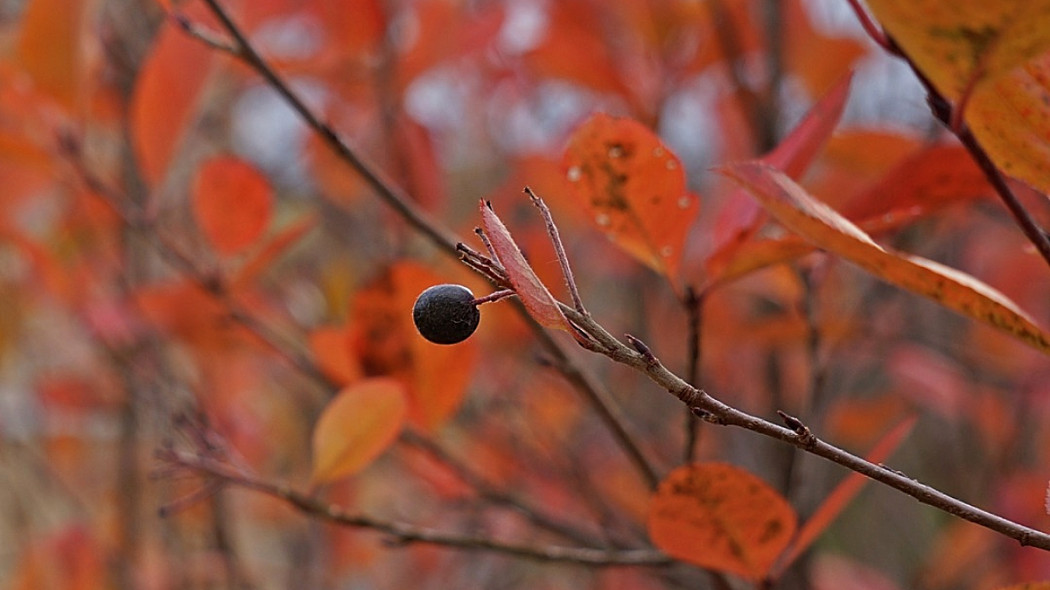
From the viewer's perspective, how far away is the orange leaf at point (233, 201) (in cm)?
71

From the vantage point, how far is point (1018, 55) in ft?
1.00

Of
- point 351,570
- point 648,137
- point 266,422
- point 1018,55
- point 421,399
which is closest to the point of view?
point 1018,55

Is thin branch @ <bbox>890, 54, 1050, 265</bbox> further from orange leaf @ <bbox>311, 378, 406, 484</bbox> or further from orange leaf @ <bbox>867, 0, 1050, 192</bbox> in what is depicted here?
orange leaf @ <bbox>311, 378, 406, 484</bbox>

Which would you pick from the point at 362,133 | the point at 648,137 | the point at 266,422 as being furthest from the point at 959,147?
the point at 266,422

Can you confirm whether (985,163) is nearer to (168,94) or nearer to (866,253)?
(866,253)

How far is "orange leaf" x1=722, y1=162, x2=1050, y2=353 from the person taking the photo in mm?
378

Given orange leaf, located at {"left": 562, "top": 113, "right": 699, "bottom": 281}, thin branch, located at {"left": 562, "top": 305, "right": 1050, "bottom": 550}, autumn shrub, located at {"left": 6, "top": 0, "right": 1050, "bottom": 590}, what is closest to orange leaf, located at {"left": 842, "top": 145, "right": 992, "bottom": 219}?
autumn shrub, located at {"left": 6, "top": 0, "right": 1050, "bottom": 590}

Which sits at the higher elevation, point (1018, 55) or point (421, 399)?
point (421, 399)

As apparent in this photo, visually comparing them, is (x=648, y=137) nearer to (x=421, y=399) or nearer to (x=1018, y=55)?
(x=1018, y=55)

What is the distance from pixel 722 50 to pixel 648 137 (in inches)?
23.2

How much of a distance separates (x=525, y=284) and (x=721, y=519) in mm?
235

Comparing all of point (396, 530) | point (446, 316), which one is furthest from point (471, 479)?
point (446, 316)

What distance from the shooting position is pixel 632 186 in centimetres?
48

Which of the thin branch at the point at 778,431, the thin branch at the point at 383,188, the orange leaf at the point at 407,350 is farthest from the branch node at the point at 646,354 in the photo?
the orange leaf at the point at 407,350
